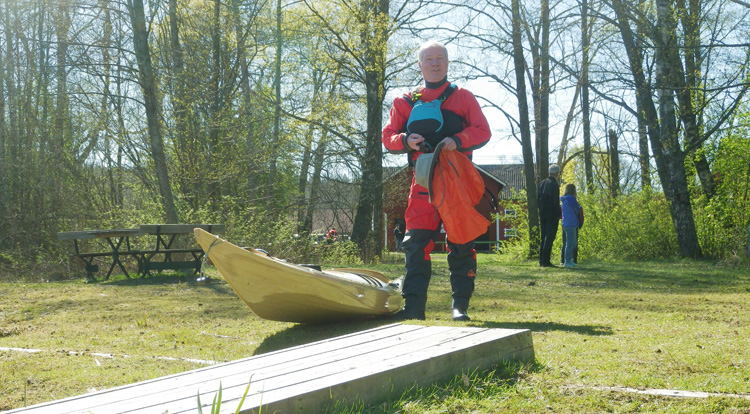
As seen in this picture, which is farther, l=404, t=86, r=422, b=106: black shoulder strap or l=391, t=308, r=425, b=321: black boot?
l=404, t=86, r=422, b=106: black shoulder strap

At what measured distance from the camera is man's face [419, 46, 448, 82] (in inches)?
227

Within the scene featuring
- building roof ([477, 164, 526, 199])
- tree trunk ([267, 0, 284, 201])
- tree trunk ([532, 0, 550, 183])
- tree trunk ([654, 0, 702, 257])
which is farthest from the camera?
building roof ([477, 164, 526, 199])

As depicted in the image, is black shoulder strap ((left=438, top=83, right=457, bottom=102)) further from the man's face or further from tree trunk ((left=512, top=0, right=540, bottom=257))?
tree trunk ((left=512, top=0, right=540, bottom=257))

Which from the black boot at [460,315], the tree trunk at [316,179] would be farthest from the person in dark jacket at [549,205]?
the tree trunk at [316,179]

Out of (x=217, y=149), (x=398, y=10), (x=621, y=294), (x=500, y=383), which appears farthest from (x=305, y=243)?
(x=500, y=383)

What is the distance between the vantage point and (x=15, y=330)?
19.7ft

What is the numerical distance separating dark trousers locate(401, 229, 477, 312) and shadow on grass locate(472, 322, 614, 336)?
542mm

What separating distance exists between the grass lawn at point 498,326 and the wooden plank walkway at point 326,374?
0.09 metres

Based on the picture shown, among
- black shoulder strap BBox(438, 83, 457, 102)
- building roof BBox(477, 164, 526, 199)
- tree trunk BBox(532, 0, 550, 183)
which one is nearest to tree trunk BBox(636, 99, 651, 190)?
tree trunk BBox(532, 0, 550, 183)

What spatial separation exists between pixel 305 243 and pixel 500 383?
1445 centimetres

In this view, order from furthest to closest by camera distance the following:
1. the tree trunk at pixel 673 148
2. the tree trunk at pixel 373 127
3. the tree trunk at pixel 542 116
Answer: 1. the tree trunk at pixel 542 116
2. the tree trunk at pixel 373 127
3. the tree trunk at pixel 673 148

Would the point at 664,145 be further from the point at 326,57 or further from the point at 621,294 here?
the point at 326,57

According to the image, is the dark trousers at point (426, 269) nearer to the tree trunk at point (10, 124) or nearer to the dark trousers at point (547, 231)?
the dark trousers at point (547, 231)

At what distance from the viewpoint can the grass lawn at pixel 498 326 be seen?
297 cm
